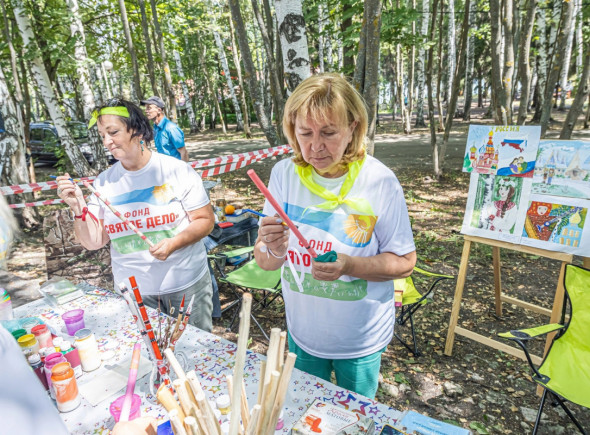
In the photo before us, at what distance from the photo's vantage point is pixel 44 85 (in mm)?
6215

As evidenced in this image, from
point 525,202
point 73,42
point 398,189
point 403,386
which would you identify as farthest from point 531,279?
point 73,42

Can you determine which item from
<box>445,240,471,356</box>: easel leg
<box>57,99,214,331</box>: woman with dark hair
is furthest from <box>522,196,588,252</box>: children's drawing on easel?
<box>57,99,214,331</box>: woman with dark hair

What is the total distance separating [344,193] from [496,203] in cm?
198

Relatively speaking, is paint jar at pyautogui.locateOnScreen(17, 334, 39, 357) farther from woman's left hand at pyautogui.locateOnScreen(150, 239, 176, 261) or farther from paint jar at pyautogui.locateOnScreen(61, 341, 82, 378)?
woman's left hand at pyautogui.locateOnScreen(150, 239, 176, 261)

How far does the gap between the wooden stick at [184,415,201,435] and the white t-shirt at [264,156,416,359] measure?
748 millimetres

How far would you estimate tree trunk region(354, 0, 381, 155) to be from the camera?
311 cm

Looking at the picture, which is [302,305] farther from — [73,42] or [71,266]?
[73,42]

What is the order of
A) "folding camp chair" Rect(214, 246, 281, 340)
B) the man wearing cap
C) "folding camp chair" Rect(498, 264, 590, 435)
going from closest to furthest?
"folding camp chair" Rect(498, 264, 590, 435), "folding camp chair" Rect(214, 246, 281, 340), the man wearing cap

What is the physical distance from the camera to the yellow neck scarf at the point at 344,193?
130 cm

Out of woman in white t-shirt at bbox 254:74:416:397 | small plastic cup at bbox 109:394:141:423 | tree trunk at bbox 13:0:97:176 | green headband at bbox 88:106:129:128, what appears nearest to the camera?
small plastic cup at bbox 109:394:141:423

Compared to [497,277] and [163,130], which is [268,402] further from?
[163,130]

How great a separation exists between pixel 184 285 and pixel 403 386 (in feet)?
5.91

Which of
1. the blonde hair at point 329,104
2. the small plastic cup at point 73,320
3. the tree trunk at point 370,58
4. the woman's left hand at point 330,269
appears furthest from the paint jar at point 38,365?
the tree trunk at point 370,58

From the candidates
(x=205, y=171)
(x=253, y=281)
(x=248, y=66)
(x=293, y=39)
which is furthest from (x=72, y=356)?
(x=248, y=66)
